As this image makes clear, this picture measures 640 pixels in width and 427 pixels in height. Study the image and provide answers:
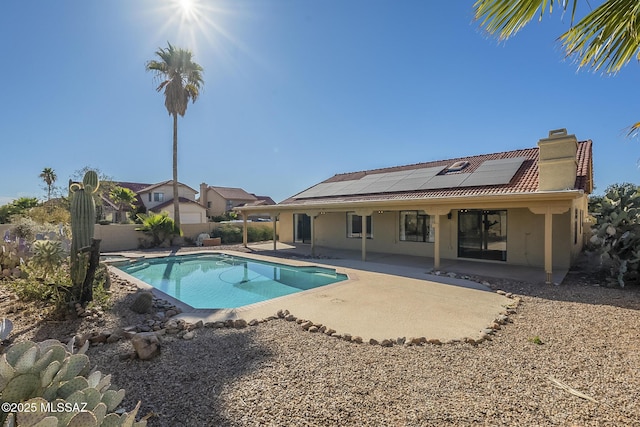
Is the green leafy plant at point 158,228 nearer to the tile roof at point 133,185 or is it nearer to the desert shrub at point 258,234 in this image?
the desert shrub at point 258,234

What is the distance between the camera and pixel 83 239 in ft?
20.6

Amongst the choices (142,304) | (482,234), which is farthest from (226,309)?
(482,234)

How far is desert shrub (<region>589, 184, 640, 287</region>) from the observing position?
7.87 meters

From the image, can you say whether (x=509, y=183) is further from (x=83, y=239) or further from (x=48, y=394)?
(x=83, y=239)

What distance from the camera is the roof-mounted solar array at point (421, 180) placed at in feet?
39.1

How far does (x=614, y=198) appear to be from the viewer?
344 inches

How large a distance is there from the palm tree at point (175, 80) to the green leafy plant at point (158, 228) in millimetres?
1134

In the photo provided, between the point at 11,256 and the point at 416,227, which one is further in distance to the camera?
Answer: the point at 416,227

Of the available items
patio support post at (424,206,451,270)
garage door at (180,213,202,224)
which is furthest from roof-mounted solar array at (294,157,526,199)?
garage door at (180,213,202,224)

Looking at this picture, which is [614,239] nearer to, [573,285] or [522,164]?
[573,285]

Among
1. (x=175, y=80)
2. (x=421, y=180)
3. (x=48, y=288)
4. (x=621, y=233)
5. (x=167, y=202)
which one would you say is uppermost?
(x=175, y=80)

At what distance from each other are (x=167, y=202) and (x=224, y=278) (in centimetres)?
2755

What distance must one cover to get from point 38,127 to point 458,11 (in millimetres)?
17885

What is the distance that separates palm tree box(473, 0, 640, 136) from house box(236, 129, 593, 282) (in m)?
5.80
